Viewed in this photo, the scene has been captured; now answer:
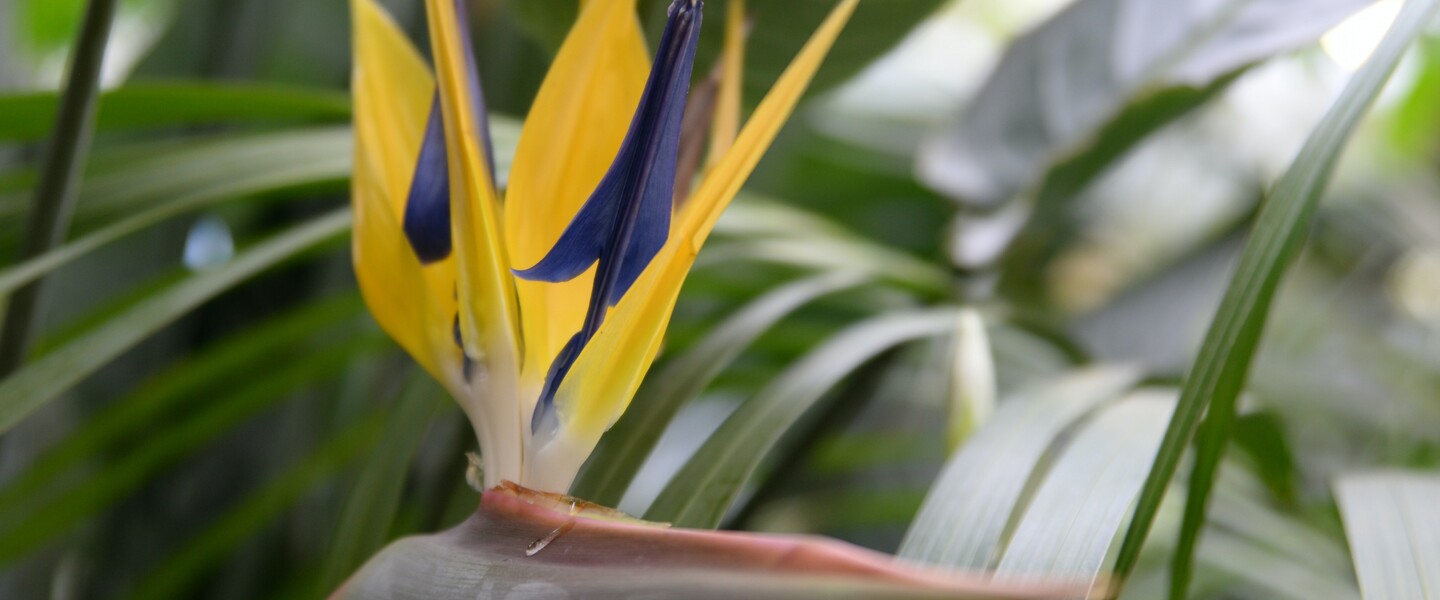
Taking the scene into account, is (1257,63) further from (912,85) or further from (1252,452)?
(912,85)

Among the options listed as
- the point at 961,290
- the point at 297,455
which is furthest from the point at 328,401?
the point at 961,290

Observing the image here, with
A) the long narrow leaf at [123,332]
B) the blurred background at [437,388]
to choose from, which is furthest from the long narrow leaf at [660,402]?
the long narrow leaf at [123,332]

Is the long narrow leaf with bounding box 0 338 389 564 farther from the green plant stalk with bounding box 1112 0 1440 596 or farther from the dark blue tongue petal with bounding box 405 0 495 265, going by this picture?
the green plant stalk with bounding box 1112 0 1440 596

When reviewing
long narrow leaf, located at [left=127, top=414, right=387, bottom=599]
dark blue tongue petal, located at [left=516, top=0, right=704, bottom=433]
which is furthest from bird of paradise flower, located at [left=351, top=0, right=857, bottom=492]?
long narrow leaf, located at [left=127, top=414, right=387, bottom=599]

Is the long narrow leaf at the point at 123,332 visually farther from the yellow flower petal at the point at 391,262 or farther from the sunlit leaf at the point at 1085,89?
the sunlit leaf at the point at 1085,89

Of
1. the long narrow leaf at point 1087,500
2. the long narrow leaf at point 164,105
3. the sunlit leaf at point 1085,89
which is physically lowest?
the long narrow leaf at point 1087,500

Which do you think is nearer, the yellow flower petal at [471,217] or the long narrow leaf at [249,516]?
the yellow flower petal at [471,217]
